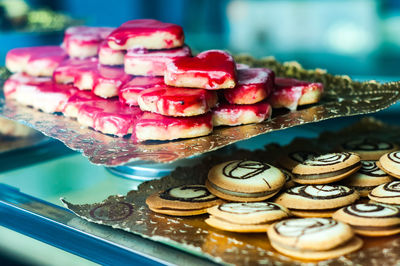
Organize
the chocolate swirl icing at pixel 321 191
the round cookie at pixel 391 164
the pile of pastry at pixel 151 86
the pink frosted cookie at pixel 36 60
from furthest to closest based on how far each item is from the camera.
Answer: the pink frosted cookie at pixel 36 60, the pile of pastry at pixel 151 86, the round cookie at pixel 391 164, the chocolate swirl icing at pixel 321 191

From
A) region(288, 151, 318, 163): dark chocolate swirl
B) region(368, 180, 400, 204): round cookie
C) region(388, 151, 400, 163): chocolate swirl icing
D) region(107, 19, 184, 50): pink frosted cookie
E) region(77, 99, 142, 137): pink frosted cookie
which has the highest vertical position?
region(107, 19, 184, 50): pink frosted cookie

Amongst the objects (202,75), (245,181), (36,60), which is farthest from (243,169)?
(36,60)

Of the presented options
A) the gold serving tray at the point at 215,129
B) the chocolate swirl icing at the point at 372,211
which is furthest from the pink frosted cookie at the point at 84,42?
the chocolate swirl icing at the point at 372,211

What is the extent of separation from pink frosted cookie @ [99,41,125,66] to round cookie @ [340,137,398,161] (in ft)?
2.75

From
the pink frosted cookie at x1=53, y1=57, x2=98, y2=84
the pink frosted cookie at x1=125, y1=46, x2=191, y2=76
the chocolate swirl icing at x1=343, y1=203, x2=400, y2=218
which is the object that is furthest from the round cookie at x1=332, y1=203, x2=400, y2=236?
the pink frosted cookie at x1=53, y1=57, x2=98, y2=84

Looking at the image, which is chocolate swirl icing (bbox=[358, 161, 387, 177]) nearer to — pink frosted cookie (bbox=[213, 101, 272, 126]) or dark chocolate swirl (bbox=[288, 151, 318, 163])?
dark chocolate swirl (bbox=[288, 151, 318, 163])

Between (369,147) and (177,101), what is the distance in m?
0.71

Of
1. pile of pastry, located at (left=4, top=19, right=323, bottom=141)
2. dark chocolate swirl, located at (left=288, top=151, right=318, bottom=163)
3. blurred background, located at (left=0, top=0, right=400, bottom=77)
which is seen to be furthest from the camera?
blurred background, located at (left=0, top=0, right=400, bottom=77)

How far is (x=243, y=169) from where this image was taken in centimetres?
141

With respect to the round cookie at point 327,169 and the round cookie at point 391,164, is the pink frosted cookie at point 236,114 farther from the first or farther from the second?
the round cookie at point 391,164

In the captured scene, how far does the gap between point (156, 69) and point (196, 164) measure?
0.36m

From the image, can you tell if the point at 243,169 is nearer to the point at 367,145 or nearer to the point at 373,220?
the point at 373,220

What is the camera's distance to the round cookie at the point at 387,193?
1.24m

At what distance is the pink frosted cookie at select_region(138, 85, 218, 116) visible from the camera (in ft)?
4.69
